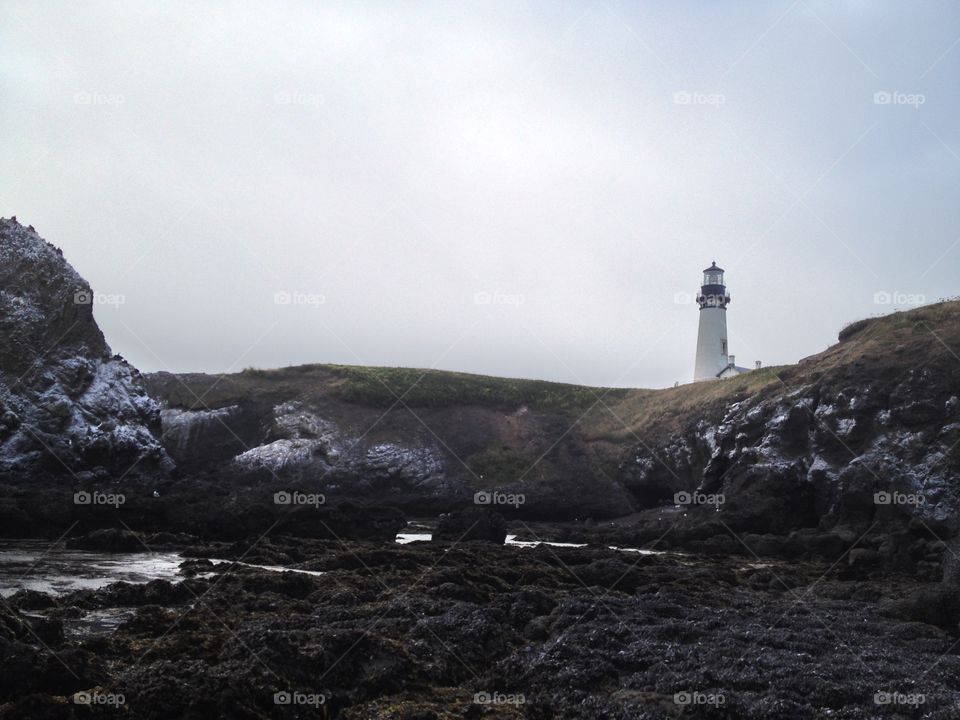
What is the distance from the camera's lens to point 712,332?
78938 millimetres

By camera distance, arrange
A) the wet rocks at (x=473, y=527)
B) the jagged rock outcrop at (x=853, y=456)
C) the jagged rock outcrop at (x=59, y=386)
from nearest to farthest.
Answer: the jagged rock outcrop at (x=853, y=456)
the wet rocks at (x=473, y=527)
the jagged rock outcrop at (x=59, y=386)

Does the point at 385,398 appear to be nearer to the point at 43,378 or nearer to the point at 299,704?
the point at 43,378

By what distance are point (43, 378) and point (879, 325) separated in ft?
150

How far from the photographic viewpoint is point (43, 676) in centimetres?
1044

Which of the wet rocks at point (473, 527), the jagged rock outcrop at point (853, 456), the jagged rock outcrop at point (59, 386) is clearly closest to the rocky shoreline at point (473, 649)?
the jagged rock outcrop at point (853, 456)

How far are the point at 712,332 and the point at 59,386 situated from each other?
56570mm

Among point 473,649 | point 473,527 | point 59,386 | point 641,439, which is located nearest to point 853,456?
point 473,527

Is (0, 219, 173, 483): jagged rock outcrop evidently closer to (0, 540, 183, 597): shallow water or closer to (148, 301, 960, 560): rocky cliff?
(148, 301, 960, 560): rocky cliff

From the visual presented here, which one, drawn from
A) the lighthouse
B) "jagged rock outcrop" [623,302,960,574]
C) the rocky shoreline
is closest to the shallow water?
the rocky shoreline

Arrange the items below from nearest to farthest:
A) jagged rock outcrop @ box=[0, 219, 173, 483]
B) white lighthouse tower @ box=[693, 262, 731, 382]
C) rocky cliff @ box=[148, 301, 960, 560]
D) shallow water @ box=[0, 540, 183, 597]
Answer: shallow water @ box=[0, 540, 183, 597] < rocky cliff @ box=[148, 301, 960, 560] < jagged rock outcrop @ box=[0, 219, 173, 483] < white lighthouse tower @ box=[693, 262, 731, 382]

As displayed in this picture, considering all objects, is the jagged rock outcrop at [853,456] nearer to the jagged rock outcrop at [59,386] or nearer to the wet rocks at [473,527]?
the wet rocks at [473,527]

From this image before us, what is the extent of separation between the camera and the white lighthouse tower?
78625 mm

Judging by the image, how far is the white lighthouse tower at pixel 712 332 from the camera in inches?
3095

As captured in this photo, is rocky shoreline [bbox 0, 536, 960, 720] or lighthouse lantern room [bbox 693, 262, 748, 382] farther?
lighthouse lantern room [bbox 693, 262, 748, 382]
